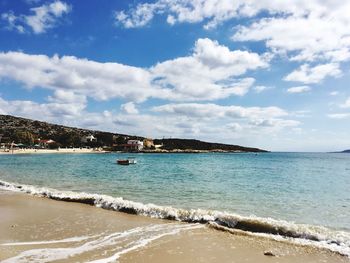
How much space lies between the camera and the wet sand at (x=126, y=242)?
988cm

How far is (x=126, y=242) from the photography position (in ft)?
37.2

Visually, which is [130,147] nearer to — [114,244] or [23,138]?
[23,138]

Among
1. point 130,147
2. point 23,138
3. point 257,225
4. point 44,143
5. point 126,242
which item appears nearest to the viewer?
point 126,242

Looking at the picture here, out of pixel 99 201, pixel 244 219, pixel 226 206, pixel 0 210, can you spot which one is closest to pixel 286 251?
pixel 244 219

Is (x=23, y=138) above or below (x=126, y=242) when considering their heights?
above

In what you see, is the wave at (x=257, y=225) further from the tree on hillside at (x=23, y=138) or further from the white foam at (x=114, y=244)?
the tree on hillside at (x=23, y=138)

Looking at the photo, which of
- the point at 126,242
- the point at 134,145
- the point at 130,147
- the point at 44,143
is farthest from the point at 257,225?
the point at 134,145

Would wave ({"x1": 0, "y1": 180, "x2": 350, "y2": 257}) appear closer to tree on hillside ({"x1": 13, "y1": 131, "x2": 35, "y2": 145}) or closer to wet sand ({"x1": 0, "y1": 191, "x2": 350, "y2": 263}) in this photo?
wet sand ({"x1": 0, "y1": 191, "x2": 350, "y2": 263})

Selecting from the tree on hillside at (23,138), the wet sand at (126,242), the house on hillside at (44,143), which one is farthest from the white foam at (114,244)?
the house on hillside at (44,143)

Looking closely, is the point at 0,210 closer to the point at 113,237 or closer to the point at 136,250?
the point at 113,237

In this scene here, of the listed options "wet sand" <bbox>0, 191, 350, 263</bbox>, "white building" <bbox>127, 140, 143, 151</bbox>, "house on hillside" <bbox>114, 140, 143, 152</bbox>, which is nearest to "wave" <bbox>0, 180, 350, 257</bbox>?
"wet sand" <bbox>0, 191, 350, 263</bbox>

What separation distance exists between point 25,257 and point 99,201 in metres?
9.06

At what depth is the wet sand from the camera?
9.88 m

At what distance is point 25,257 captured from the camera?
9.70 meters
